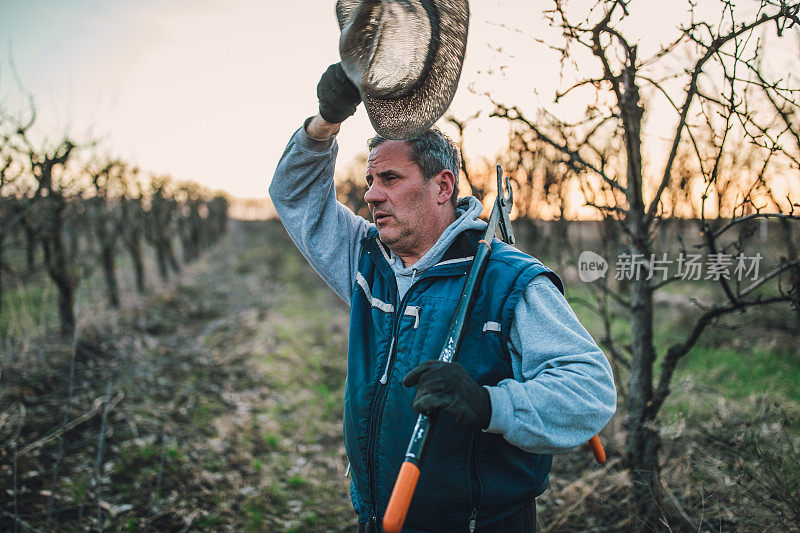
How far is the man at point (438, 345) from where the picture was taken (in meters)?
1.31

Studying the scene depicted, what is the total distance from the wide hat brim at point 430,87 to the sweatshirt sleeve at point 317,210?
1.11 feet

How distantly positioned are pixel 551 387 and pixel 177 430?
5.16m

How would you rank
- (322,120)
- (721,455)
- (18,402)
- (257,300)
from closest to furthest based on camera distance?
(322,120), (721,455), (18,402), (257,300)

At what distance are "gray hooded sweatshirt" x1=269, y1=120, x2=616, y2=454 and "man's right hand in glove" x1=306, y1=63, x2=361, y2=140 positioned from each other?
0.20 m

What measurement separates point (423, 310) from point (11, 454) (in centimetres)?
476

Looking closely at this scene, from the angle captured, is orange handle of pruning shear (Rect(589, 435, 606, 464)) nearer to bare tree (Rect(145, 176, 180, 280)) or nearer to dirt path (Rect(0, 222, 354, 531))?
dirt path (Rect(0, 222, 354, 531))

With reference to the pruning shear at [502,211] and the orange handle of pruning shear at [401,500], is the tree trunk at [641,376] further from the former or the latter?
the orange handle of pruning shear at [401,500]

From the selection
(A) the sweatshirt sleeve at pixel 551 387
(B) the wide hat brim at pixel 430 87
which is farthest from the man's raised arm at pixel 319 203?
(A) the sweatshirt sleeve at pixel 551 387

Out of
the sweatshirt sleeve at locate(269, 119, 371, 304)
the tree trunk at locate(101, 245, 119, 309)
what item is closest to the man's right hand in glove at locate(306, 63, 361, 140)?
the sweatshirt sleeve at locate(269, 119, 371, 304)

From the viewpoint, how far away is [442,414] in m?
1.56

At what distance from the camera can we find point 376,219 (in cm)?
188

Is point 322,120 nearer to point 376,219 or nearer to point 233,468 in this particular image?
point 376,219

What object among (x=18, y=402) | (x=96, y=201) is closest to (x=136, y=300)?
(x=96, y=201)

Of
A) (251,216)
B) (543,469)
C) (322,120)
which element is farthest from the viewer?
(251,216)
